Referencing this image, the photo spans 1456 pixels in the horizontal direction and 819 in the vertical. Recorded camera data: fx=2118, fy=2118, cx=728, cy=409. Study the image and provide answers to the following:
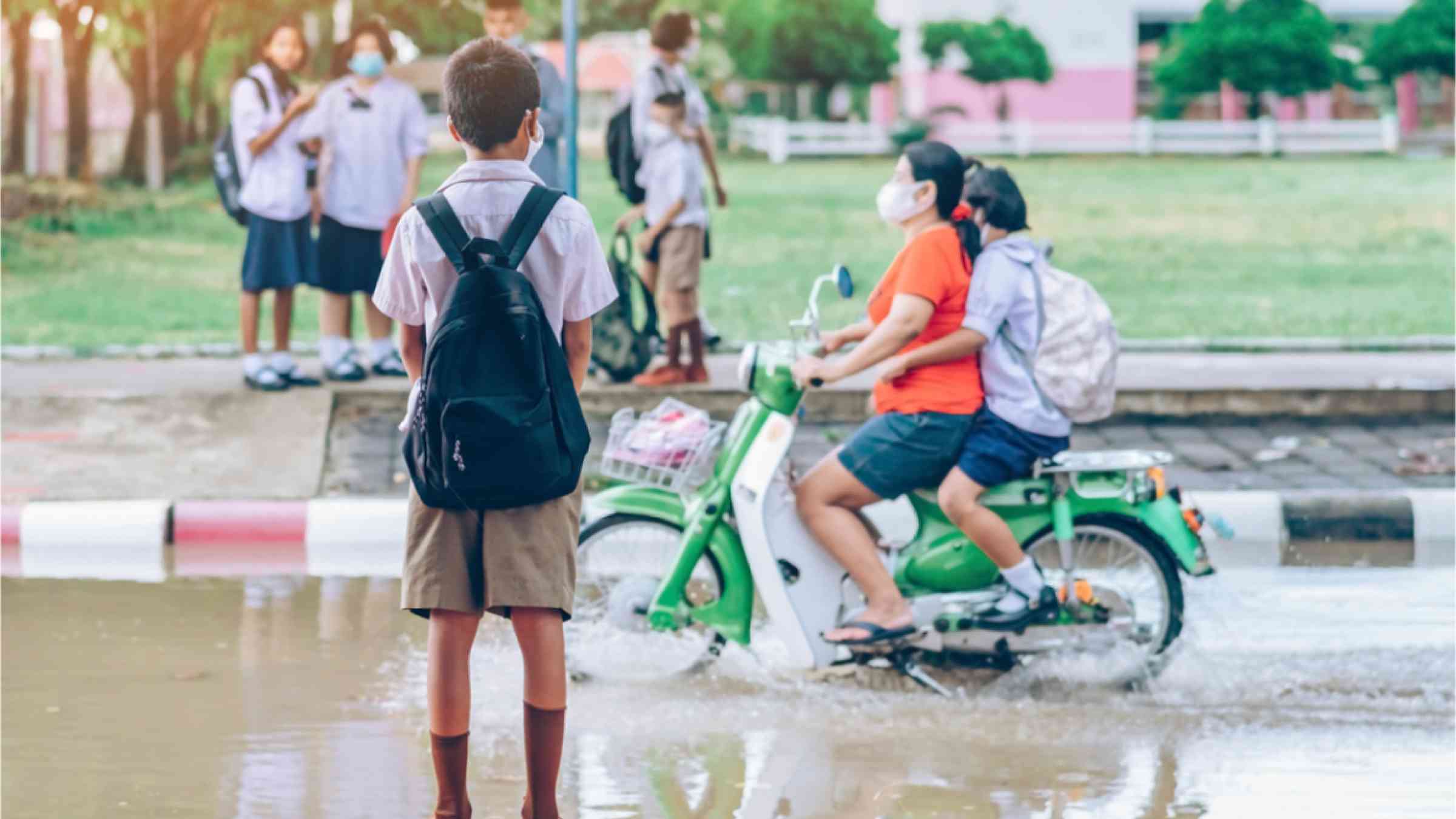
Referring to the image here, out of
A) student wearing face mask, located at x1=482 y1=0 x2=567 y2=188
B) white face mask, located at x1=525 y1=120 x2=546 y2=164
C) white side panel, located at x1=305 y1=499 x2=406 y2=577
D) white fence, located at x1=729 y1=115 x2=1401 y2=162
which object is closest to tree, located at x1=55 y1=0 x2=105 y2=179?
white fence, located at x1=729 y1=115 x2=1401 y2=162

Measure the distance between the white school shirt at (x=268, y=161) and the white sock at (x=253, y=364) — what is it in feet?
2.21

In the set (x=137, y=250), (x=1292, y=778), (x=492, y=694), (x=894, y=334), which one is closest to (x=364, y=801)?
(x=492, y=694)

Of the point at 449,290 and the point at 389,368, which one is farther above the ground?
the point at 449,290

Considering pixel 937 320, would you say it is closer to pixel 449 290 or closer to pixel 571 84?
pixel 449 290

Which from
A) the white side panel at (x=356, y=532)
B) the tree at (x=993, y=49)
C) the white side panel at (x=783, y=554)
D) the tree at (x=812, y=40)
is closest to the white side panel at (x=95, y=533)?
the white side panel at (x=356, y=532)

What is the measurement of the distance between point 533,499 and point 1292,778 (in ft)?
6.99

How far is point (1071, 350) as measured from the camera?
18.8 feet

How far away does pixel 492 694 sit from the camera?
19.3ft

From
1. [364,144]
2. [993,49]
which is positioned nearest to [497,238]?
[364,144]

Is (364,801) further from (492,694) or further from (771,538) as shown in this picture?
(771,538)

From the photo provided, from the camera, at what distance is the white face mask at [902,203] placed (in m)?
5.66

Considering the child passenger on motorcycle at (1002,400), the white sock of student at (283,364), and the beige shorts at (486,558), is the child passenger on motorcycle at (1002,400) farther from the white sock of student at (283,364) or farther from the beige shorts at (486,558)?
the white sock of student at (283,364)

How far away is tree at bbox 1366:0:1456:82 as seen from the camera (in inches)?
1631

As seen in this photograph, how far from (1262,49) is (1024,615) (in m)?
36.8
